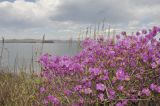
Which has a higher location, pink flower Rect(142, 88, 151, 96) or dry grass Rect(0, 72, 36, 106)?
pink flower Rect(142, 88, 151, 96)

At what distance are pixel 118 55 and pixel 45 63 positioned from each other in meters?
1.04

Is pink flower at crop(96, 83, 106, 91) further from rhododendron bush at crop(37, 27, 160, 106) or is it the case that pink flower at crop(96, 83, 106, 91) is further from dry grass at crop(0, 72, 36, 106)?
dry grass at crop(0, 72, 36, 106)

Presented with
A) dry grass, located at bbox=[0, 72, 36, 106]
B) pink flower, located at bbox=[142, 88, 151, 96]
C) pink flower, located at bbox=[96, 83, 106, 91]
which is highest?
pink flower, located at bbox=[96, 83, 106, 91]

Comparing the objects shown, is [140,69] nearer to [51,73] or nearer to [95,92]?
[95,92]

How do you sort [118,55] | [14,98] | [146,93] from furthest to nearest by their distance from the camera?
[14,98] < [118,55] < [146,93]

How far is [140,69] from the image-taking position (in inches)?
154

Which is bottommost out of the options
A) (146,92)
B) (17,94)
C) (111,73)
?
(17,94)

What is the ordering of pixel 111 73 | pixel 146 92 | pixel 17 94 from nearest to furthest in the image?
pixel 146 92 → pixel 111 73 → pixel 17 94

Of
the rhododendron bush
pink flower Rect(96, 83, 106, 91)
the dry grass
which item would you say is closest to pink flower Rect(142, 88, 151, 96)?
the rhododendron bush

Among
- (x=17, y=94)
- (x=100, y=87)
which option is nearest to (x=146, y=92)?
(x=100, y=87)

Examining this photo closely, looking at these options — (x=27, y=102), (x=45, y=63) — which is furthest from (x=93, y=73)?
(x=27, y=102)

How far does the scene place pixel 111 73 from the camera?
411cm

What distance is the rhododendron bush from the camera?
3723 millimetres

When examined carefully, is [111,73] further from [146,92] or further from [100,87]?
[146,92]
